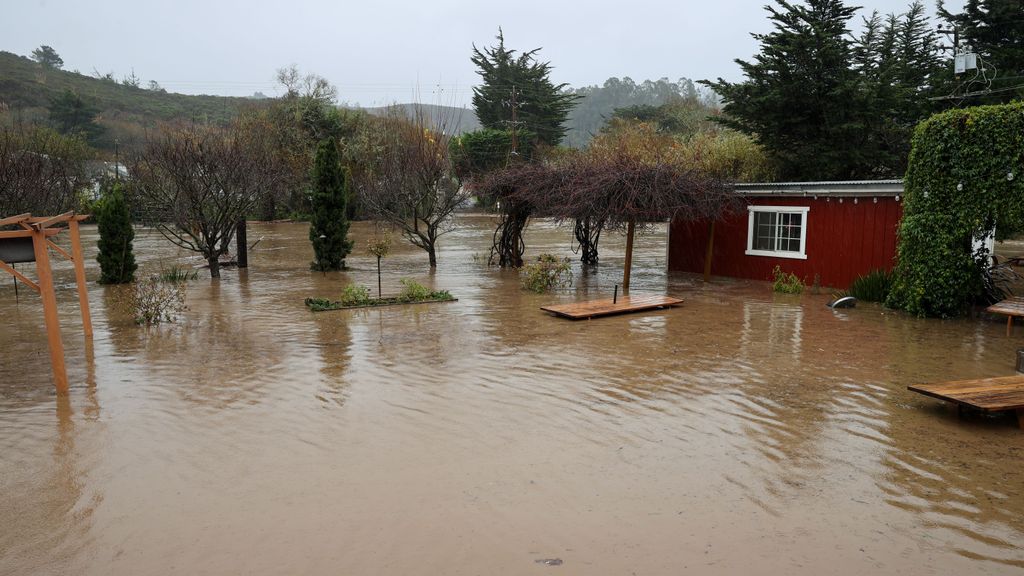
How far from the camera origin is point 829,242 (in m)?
15.5

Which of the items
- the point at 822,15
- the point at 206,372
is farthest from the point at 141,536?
the point at 822,15

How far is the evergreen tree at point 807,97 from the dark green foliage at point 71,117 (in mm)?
56244

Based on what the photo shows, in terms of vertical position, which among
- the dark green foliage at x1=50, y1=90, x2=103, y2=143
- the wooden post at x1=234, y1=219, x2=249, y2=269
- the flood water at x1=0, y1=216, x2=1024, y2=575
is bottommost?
the flood water at x1=0, y1=216, x2=1024, y2=575

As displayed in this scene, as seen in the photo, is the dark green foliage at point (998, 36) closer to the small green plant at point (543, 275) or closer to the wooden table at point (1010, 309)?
the wooden table at point (1010, 309)

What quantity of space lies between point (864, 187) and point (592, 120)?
339ft

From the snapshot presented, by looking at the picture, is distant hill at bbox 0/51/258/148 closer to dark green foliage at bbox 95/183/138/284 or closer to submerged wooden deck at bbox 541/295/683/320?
dark green foliage at bbox 95/183/138/284

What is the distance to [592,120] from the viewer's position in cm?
11456

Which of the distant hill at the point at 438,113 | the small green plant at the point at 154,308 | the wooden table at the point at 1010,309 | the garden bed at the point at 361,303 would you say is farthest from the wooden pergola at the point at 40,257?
the distant hill at the point at 438,113

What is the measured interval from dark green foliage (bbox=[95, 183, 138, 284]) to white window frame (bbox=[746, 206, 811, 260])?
1507 centimetres

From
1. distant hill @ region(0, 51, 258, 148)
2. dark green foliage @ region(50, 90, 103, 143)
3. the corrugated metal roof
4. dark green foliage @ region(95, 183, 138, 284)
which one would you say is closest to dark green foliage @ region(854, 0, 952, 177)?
the corrugated metal roof

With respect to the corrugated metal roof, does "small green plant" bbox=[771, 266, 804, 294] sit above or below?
below

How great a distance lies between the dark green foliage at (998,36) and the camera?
79.9 ft

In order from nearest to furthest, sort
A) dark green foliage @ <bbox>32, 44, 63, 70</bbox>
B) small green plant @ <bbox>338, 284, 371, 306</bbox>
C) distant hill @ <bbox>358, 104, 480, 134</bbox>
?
small green plant @ <bbox>338, 284, 371, 306</bbox>
distant hill @ <bbox>358, 104, 480, 134</bbox>
dark green foliage @ <bbox>32, 44, 63, 70</bbox>

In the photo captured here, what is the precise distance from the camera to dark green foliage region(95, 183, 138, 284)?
54.9 feet
